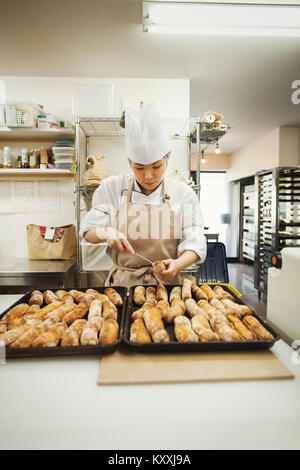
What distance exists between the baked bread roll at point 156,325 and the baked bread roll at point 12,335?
1.25ft

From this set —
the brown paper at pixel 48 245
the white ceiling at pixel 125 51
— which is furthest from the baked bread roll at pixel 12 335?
the white ceiling at pixel 125 51

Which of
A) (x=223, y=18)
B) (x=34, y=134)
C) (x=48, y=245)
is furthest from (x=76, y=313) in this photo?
(x=34, y=134)

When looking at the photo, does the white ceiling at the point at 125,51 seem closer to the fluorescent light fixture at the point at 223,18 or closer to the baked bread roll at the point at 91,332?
the fluorescent light fixture at the point at 223,18

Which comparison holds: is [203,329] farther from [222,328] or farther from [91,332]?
[91,332]

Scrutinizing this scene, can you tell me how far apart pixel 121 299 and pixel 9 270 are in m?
1.85

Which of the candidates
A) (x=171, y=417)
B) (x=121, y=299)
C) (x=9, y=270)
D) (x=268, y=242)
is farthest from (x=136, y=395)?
(x=268, y=242)

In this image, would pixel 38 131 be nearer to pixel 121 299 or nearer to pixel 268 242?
pixel 121 299

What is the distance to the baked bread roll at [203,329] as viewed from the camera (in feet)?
2.67

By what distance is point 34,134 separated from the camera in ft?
9.54

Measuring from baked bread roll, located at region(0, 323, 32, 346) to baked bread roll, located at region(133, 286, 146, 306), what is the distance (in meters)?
0.43

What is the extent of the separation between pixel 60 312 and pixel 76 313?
0.20 ft

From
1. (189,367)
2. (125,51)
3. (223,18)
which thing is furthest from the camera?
(125,51)

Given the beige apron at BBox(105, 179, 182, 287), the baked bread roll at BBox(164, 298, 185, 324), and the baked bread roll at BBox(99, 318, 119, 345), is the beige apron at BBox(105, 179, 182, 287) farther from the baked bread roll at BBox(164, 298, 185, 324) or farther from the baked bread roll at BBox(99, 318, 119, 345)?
the baked bread roll at BBox(99, 318, 119, 345)

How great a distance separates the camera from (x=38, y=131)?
2.81 meters
